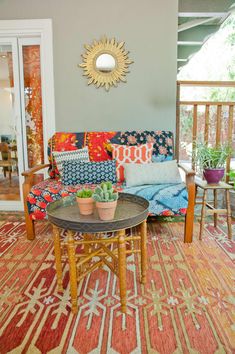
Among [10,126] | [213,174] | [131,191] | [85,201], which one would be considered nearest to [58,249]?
[85,201]

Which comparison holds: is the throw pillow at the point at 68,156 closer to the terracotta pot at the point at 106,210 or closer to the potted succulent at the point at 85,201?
the potted succulent at the point at 85,201

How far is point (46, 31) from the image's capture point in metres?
2.99

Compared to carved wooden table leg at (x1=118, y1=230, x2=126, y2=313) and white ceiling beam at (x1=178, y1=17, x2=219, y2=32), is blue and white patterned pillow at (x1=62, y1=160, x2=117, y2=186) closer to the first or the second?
carved wooden table leg at (x1=118, y1=230, x2=126, y2=313)

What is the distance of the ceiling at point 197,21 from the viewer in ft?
10.5

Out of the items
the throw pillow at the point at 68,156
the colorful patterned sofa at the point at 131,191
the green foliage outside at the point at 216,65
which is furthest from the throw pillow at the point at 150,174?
the green foliage outside at the point at 216,65

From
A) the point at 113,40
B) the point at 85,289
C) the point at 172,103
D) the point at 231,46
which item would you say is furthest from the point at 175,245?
the point at 231,46

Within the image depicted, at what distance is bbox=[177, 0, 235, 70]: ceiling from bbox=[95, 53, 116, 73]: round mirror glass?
3.42 feet

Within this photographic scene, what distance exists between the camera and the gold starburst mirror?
9.89 ft

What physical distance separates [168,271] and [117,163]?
1.17 metres

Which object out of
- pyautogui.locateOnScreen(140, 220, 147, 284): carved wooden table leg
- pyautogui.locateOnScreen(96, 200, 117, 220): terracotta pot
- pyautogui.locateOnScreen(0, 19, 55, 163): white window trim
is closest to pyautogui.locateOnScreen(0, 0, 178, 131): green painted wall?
pyautogui.locateOnScreen(0, 19, 55, 163): white window trim

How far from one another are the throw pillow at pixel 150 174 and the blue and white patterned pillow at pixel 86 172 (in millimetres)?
178

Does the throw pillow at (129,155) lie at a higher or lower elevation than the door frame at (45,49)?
lower

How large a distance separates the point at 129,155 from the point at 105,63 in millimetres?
1097

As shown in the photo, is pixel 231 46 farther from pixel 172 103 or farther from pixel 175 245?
pixel 175 245
